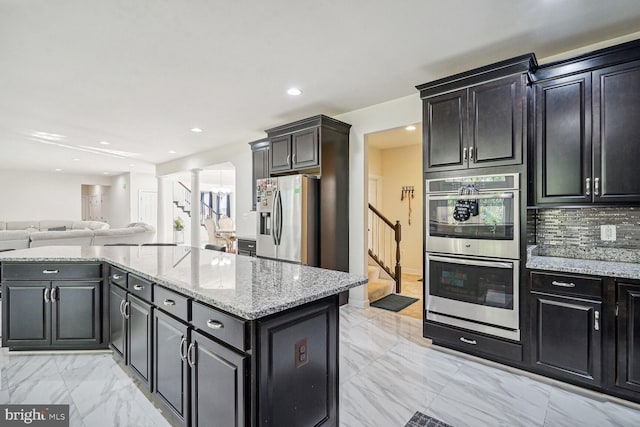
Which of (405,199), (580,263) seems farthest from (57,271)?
(405,199)

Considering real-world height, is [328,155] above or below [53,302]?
above

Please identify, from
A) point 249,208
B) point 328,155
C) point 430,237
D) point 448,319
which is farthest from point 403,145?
point 448,319

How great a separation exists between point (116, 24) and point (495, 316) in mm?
3669

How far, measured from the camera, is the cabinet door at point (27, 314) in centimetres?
268

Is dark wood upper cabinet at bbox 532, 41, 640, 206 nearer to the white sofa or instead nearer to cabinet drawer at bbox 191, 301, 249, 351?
cabinet drawer at bbox 191, 301, 249, 351

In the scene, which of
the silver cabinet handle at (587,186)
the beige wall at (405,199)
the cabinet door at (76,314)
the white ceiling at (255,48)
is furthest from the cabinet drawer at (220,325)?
the beige wall at (405,199)

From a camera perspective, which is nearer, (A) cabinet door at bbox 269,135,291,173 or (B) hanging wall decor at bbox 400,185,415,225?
(A) cabinet door at bbox 269,135,291,173

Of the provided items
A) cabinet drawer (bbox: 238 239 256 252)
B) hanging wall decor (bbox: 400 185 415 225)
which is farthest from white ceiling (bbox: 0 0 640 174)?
hanging wall decor (bbox: 400 185 415 225)

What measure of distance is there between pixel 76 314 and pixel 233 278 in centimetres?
185

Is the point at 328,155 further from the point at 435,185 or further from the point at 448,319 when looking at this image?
the point at 448,319

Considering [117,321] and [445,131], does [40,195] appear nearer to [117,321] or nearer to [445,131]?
[117,321]

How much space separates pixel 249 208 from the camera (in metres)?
5.69

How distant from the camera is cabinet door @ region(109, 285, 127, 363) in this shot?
238 centimetres

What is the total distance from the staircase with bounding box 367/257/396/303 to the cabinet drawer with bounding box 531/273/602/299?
7.73 feet
